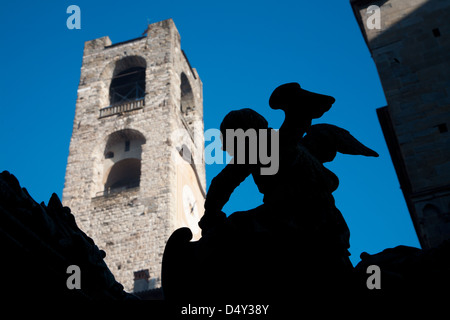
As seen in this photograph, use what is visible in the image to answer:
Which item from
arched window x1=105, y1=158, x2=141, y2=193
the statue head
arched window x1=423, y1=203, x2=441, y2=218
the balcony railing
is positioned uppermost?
the balcony railing

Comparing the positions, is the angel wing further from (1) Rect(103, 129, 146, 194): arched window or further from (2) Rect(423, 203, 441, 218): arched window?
(1) Rect(103, 129, 146, 194): arched window

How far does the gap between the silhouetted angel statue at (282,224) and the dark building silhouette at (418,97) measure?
4.31 meters

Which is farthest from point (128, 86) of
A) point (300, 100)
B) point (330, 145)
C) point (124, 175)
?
point (300, 100)

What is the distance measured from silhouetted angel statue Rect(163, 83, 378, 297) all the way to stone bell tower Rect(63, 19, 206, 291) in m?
17.7

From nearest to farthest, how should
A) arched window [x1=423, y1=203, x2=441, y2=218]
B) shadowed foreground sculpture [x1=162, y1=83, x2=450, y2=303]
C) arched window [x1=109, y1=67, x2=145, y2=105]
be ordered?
shadowed foreground sculpture [x1=162, y1=83, x2=450, y2=303] < arched window [x1=423, y1=203, x2=441, y2=218] < arched window [x1=109, y1=67, x2=145, y2=105]

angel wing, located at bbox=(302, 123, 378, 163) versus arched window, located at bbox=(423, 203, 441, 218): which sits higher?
arched window, located at bbox=(423, 203, 441, 218)

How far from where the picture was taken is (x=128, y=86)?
1116 inches

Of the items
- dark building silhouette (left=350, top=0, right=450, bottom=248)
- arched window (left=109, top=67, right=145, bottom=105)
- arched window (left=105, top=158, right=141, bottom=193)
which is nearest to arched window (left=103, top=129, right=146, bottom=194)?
arched window (left=105, top=158, right=141, bottom=193)

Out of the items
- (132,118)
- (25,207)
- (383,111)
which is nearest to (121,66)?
(132,118)

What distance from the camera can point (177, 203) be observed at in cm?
2236

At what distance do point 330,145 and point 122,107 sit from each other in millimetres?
23913

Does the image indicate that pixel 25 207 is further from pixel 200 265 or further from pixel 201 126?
pixel 201 126

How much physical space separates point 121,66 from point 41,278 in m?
27.0

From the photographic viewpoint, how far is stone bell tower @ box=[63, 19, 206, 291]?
827 inches
